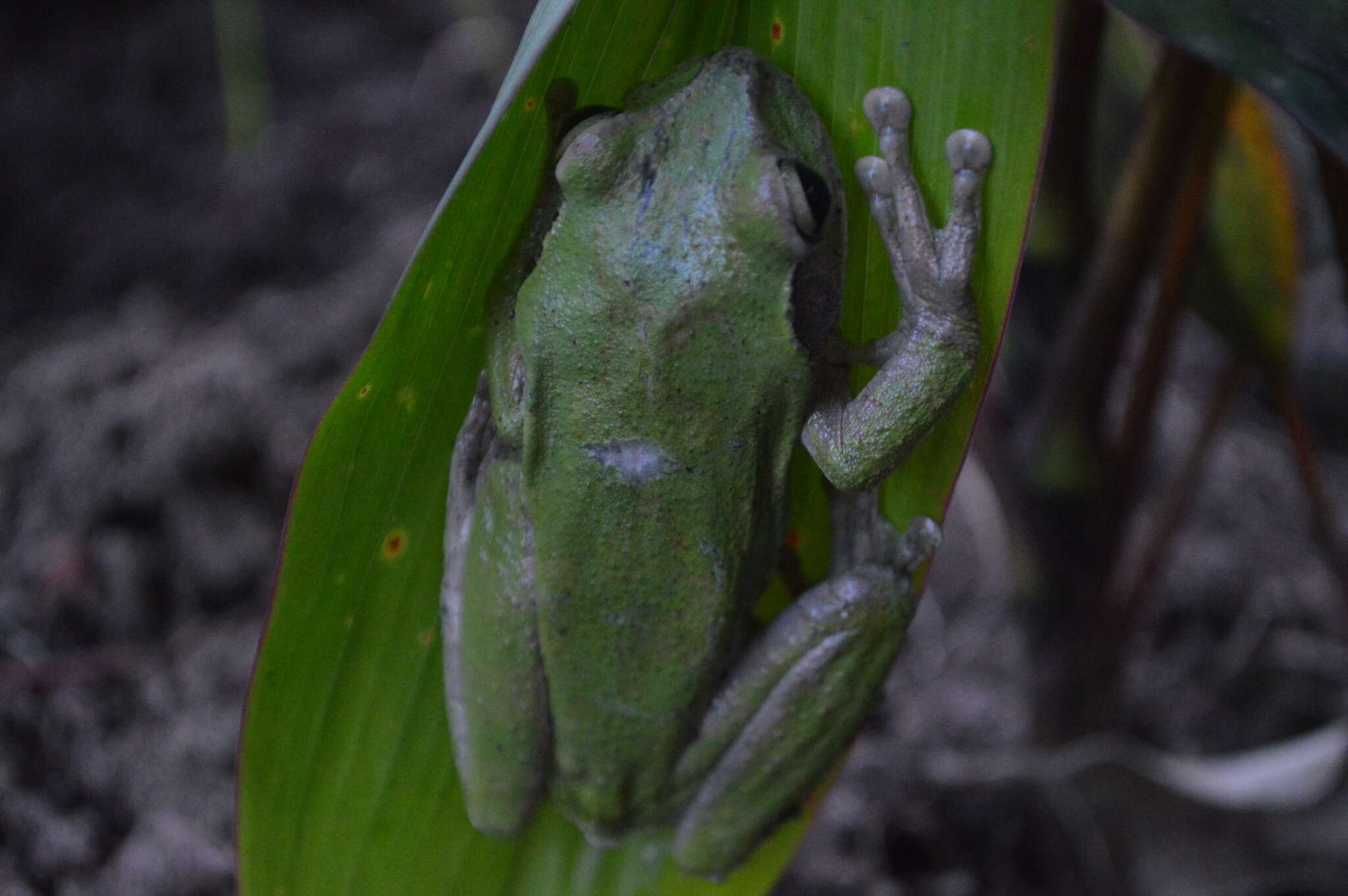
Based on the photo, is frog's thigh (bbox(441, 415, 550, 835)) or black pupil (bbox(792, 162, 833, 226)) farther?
frog's thigh (bbox(441, 415, 550, 835))

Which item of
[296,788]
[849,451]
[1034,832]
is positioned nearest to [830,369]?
[849,451]

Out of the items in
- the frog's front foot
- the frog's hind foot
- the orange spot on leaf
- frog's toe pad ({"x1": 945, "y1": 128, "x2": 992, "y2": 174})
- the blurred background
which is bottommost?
the blurred background

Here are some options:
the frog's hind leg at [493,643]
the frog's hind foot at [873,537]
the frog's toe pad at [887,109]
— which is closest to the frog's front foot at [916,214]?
the frog's toe pad at [887,109]

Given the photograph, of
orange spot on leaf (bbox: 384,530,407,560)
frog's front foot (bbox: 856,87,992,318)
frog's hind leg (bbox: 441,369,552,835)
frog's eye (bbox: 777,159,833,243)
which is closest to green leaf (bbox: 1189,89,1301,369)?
frog's front foot (bbox: 856,87,992,318)

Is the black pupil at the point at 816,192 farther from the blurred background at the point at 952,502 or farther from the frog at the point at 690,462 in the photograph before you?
the blurred background at the point at 952,502

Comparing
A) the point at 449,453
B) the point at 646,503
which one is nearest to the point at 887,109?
the point at 646,503

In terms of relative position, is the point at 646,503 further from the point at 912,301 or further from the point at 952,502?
the point at 952,502

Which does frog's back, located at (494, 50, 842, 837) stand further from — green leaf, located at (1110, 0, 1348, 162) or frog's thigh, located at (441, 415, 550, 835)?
green leaf, located at (1110, 0, 1348, 162)
